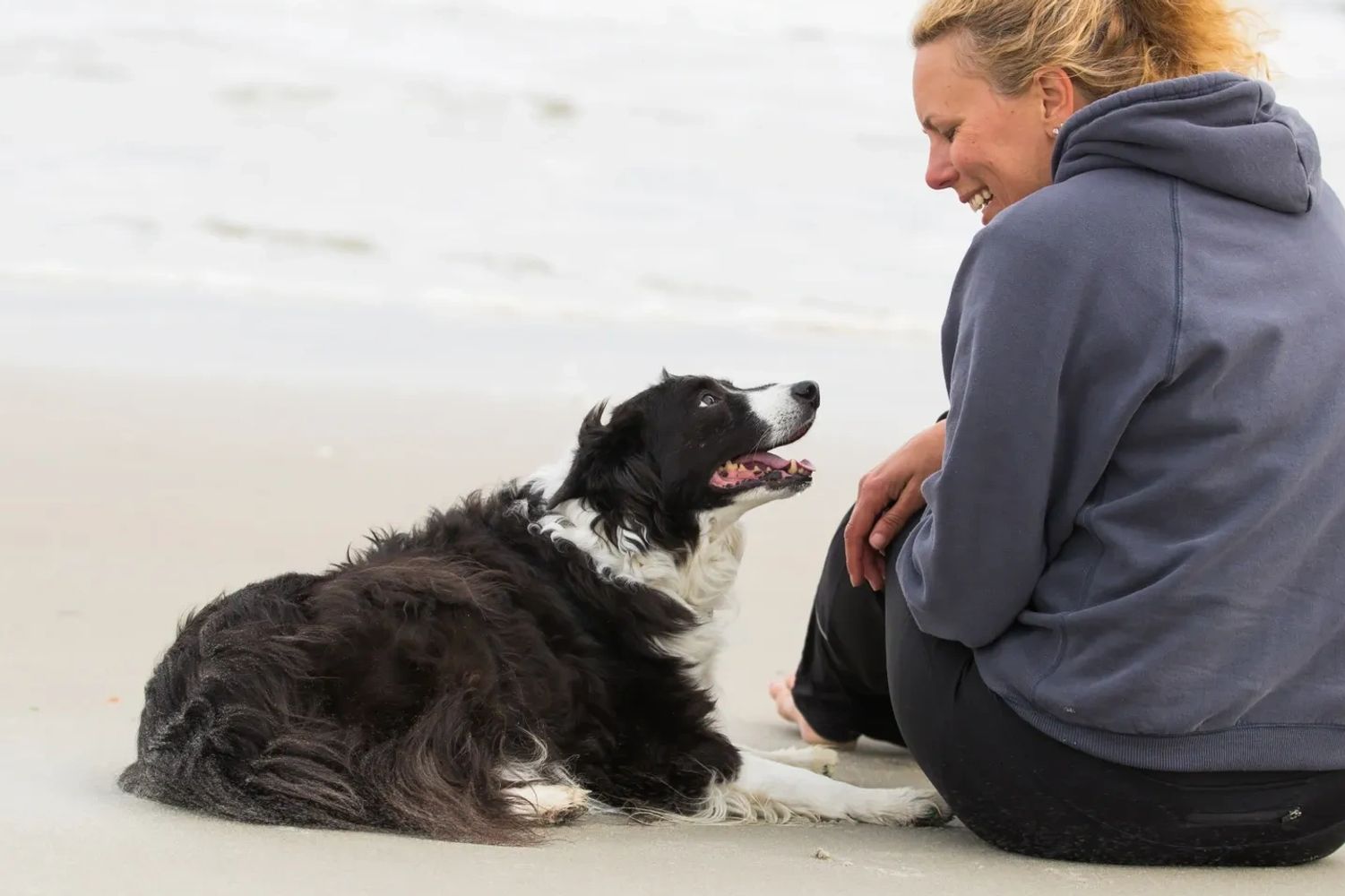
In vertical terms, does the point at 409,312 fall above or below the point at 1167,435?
below

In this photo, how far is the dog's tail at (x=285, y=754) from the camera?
2643mm

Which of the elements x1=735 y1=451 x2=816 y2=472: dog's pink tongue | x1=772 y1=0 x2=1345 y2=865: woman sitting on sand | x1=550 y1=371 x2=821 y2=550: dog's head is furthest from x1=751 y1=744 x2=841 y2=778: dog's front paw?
x1=772 y1=0 x2=1345 y2=865: woman sitting on sand

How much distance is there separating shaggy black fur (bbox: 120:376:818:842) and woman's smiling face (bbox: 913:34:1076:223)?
95 centimetres

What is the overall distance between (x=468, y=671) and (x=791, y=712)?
117 centimetres

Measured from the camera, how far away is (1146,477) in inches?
91.8

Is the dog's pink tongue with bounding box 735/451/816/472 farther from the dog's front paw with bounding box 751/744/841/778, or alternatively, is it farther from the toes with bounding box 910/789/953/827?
the toes with bounding box 910/789/953/827

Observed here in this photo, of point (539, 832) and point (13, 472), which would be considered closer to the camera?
point (539, 832)

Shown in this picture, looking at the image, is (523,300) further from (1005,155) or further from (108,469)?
(1005,155)

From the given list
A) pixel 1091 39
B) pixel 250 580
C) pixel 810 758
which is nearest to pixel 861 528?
pixel 810 758

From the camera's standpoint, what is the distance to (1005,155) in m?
2.66

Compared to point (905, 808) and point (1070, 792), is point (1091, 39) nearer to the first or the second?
point (1070, 792)

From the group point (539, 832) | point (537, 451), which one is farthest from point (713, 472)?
point (537, 451)

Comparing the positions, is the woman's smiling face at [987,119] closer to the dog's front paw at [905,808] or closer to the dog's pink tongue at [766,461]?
the dog's pink tongue at [766,461]

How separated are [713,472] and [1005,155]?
1075mm
